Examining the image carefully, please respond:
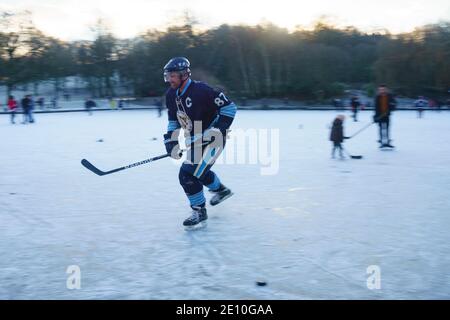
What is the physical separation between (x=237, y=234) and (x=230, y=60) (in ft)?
144

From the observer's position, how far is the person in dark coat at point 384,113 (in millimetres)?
10820

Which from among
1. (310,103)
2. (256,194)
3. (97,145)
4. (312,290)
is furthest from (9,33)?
(312,290)

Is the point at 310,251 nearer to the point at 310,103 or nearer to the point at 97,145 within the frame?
the point at 97,145

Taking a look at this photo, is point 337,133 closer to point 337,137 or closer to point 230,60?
point 337,137

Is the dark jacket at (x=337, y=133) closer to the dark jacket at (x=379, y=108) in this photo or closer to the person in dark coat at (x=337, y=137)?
the person in dark coat at (x=337, y=137)

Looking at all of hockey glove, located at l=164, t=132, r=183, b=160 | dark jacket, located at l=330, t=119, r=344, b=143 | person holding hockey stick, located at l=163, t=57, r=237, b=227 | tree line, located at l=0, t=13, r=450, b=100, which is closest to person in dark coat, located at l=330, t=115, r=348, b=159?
dark jacket, located at l=330, t=119, r=344, b=143

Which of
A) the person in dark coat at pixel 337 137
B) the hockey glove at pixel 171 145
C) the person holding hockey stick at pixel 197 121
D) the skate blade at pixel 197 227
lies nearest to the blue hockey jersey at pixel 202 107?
the person holding hockey stick at pixel 197 121

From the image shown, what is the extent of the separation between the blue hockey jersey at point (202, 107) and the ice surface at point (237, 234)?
1.05m

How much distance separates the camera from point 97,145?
39.4ft

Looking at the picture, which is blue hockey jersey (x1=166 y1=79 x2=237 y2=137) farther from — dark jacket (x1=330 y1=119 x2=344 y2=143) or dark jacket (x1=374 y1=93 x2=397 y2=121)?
A: dark jacket (x1=374 y1=93 x2=397 y2=121)

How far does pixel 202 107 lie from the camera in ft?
15.3

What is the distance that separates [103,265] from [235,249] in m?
1.09

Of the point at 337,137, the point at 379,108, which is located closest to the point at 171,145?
the point at 337,137

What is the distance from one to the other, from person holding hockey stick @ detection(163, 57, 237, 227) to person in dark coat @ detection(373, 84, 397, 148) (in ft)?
23.1
